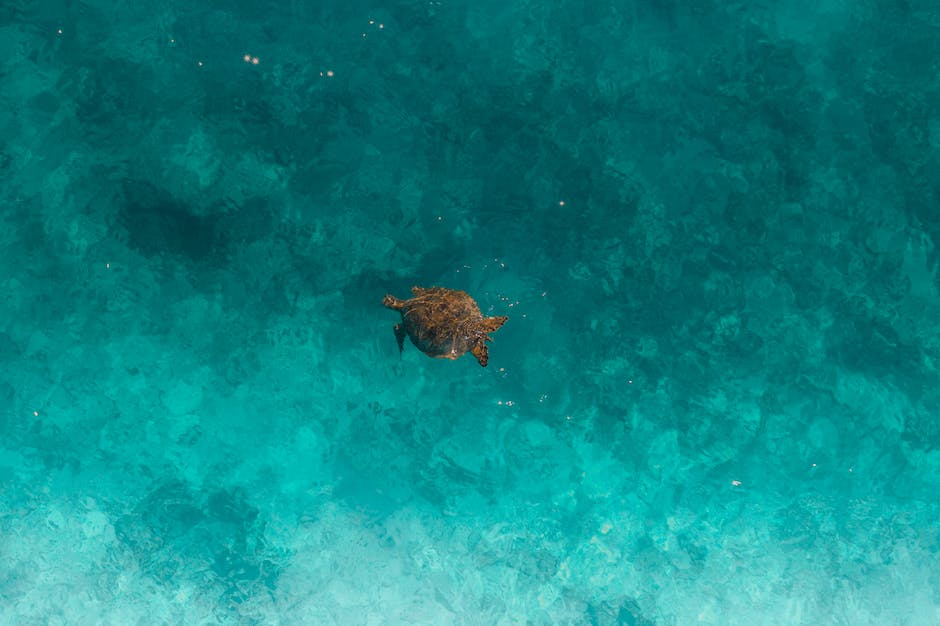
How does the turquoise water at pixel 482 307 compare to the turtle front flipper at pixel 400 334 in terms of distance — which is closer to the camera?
the turtle front flipper at pixel 400 334

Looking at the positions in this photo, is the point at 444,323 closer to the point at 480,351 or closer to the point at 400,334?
the point at 480,351

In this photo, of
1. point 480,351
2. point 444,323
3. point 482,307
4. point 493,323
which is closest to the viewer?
point 444,323

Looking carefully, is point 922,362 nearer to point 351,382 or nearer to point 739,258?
point 739,258

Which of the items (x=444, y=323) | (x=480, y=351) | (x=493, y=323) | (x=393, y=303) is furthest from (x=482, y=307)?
(x=393, y=303)

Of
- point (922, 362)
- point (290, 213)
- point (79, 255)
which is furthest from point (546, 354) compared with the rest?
point (79, 255)

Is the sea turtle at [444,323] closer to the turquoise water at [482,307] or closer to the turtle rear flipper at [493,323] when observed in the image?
the turtle rear flipper at [493,323]

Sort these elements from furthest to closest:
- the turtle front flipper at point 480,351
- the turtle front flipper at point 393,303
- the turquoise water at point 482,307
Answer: the turquoise water at point 482,307 → the turtle front flipper at point 393,303 → the turtle front flipper at point 480,351

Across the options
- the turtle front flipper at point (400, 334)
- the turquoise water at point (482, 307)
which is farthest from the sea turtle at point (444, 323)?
the turquoise water at point (482, 307)
